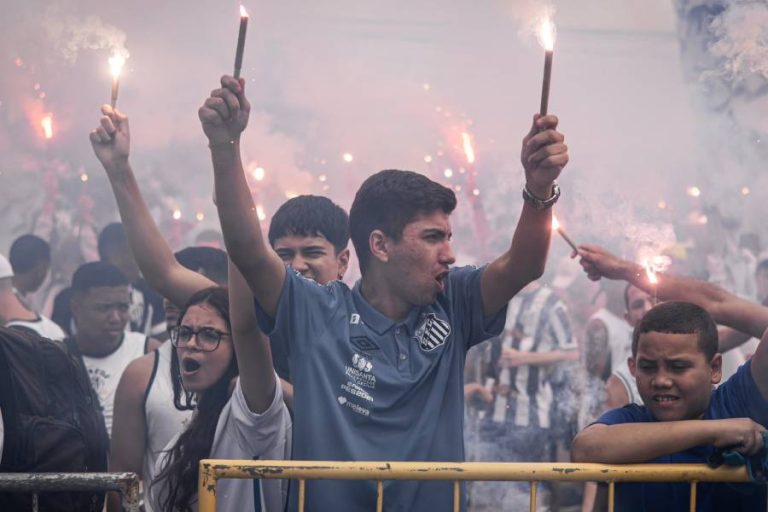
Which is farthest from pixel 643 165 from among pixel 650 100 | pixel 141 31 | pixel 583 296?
pixel 141 31

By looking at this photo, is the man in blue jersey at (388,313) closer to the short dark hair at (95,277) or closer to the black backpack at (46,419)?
the black backpack at (46,419)

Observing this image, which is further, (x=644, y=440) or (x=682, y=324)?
(x=682, y=324)

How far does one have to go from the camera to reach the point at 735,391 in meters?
2.91

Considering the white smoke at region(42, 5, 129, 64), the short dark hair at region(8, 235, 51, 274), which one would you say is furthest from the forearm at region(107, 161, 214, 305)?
the white smoke at region(42, 5, 129, 64)

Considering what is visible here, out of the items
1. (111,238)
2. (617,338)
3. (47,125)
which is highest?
(47,125)

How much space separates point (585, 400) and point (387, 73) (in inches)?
151

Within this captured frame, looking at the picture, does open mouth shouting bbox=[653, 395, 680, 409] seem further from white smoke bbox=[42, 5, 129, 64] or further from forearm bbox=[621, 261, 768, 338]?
white smoke bbox=[42, 5, 129, 64]

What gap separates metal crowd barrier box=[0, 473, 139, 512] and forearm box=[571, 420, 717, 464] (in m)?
1.06

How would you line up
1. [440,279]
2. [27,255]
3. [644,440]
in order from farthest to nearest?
[27,255] < [440,279] < [644,440]

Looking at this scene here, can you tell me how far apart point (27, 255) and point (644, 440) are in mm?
5878

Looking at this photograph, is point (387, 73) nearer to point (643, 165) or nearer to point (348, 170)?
point (348, 170)

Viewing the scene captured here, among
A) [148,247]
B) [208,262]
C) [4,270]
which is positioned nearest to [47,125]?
[4,270]

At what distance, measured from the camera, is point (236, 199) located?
2.86 m

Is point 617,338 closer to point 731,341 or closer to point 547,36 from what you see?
point 731,341
